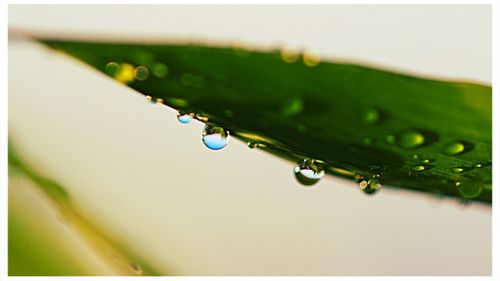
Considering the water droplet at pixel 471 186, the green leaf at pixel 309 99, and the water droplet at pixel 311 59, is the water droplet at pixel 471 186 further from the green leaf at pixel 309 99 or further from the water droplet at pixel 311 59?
the water droplet at pixel 311 59

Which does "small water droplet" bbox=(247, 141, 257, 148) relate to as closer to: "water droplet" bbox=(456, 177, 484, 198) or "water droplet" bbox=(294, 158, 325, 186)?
"water droplet" bbox=(294, 158, 325, 186)

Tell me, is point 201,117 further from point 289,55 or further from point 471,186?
point 471,186

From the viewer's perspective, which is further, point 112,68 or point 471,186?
point 471,186

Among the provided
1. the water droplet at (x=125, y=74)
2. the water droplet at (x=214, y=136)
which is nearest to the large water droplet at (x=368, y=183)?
the water droplet at (x=214, y=136)

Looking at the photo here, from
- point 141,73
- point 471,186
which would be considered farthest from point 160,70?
point 471,186

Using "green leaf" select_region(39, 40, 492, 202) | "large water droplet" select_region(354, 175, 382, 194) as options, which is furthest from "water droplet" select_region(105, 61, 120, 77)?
"large water droplet" select_region(354, 175, 382, 194)

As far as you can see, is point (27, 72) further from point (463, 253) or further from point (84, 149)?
point (463, 253)
